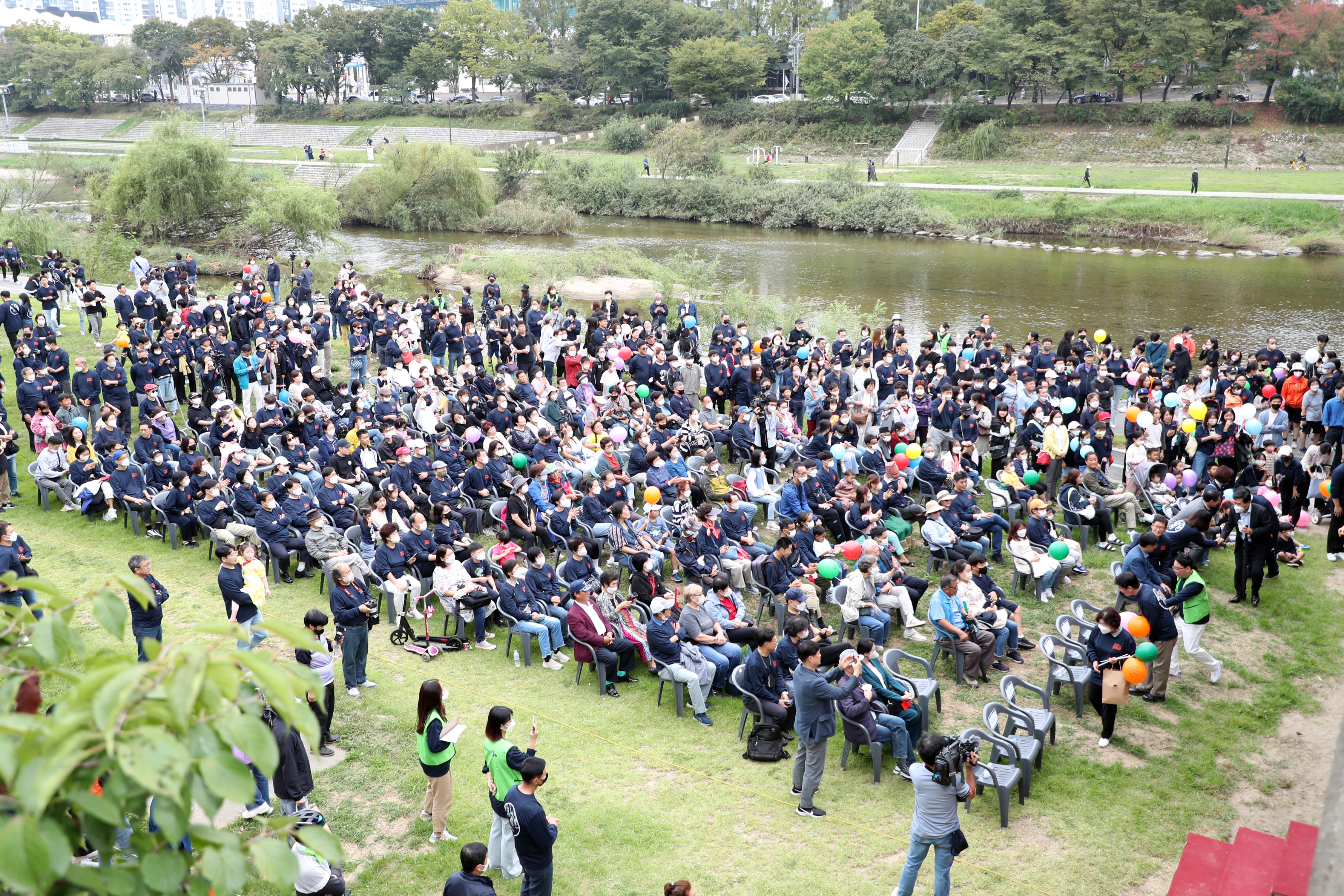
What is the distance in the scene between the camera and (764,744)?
8.07m

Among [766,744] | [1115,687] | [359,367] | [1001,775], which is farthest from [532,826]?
[359,367]

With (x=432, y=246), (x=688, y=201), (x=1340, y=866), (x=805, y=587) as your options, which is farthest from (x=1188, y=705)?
(x=688, y=201)

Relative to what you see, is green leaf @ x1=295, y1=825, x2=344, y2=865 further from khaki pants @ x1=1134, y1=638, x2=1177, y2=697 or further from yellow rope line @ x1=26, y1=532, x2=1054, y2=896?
khaki pants @ x1=1134, y1=638, x2=1177, y2=697

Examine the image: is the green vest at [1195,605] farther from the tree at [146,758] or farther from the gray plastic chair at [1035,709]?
the tree at [146,758]

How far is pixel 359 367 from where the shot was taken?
17438 millimetres

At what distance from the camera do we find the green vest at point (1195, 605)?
9367 millimetres

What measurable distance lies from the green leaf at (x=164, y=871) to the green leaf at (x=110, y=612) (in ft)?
1.85

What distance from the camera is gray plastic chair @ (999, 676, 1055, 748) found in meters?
7.91

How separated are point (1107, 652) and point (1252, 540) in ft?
12.1

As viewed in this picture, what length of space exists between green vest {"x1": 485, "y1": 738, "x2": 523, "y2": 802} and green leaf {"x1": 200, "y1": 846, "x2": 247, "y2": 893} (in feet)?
12.3

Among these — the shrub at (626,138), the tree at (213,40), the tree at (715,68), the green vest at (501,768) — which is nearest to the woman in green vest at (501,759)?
the green vest at (501,768)

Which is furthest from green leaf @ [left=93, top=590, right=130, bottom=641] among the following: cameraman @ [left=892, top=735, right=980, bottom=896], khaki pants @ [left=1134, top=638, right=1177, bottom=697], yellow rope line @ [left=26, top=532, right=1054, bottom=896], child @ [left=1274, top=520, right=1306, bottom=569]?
child @ [left=1274, top=520, right=1306, bottom=569]

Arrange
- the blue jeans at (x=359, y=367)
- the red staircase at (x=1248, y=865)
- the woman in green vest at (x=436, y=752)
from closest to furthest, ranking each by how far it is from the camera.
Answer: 1. the red staircase at (x=1248, y=865)
2. the woman in green vest at (x=436, y=752)
3. the blue jeans at (x=359, y=367)

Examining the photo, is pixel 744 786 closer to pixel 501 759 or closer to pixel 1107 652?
pixel 501 759
